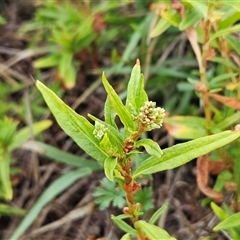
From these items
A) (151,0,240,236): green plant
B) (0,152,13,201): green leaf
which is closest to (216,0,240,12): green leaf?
(151,0,240,236): green plant

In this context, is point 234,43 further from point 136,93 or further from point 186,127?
point 136,93

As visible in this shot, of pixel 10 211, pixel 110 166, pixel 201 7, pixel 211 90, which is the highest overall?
pixel 201 7

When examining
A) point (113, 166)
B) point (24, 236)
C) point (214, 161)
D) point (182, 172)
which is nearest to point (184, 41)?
point (182, 172)

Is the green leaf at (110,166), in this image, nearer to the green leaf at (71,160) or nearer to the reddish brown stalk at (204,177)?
the reddish brown stalk at (204,177)

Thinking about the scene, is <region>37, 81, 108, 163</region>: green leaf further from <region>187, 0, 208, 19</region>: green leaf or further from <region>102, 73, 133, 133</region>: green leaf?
<region>187, 0, 208, 19</region>: green leaf

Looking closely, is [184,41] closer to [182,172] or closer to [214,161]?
[182,172]

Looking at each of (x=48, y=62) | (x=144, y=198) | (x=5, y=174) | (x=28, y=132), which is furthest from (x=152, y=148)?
(x=48, y=62)

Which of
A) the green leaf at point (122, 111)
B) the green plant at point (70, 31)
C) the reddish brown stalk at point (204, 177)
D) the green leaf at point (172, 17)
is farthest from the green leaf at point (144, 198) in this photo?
the green plant at point (70, 31)
